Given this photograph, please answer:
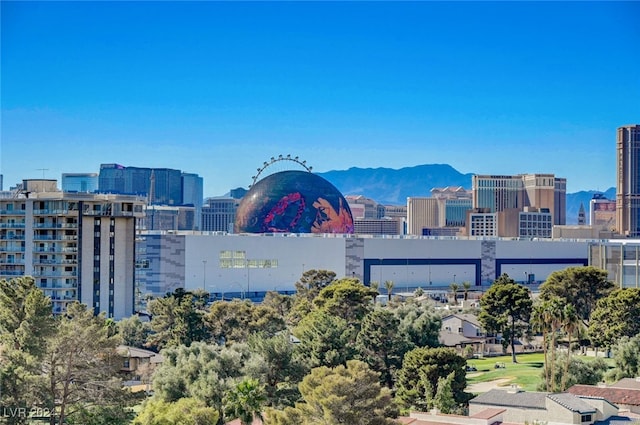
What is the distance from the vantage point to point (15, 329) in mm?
45281

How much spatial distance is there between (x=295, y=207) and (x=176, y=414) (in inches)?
4438

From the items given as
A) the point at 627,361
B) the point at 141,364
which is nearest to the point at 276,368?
the point at 141,364

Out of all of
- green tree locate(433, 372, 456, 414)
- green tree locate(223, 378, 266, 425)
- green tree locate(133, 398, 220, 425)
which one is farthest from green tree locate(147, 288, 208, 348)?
green tree locate(223, 378, 266, 425)

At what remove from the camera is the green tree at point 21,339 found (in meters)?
41.1

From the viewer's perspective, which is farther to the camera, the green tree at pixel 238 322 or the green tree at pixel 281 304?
the green tree at pixel 281 304

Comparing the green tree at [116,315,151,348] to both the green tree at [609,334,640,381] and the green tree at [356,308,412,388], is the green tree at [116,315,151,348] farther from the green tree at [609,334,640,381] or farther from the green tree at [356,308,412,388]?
the green tree at [609,334,640,381]

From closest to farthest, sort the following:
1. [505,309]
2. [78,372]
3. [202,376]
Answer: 1. [78,372]
2. [202,376]
3. [505,309]

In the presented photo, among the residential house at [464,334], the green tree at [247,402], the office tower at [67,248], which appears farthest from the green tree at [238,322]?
the green tree at [247,402]

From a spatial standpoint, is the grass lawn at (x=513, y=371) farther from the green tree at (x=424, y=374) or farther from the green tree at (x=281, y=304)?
the green tree at (x=281, y=304)

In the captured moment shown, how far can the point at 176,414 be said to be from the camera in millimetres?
41188

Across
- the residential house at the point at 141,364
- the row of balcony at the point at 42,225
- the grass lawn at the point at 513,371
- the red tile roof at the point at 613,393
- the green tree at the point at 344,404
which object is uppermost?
the row of balcony at the point at 42,225

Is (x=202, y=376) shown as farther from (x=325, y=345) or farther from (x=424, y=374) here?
(x=424, y=374)

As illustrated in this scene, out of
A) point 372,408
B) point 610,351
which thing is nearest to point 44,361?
point 372,408

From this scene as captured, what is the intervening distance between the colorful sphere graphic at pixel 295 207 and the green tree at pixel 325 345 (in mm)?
94701
